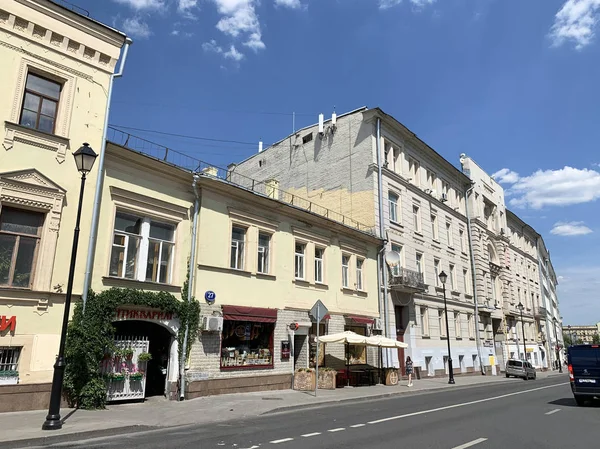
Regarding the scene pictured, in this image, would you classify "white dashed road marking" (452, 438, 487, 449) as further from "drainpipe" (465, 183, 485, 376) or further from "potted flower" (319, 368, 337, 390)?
"drainpipe" (465, 183, 485, 376)

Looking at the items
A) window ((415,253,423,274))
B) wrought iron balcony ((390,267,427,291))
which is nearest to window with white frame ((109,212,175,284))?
wrought iron balcony ((390,267,427,291))

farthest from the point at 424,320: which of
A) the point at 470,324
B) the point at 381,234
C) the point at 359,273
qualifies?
the point at 470,324

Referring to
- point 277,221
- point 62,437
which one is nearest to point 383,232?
point 277,221

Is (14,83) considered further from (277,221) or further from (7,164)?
(277,221)

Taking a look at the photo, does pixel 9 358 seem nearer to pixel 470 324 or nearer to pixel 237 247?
pixel 237 247

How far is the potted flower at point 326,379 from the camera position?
19266 millimetres

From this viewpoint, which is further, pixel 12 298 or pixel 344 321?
pixel 344 321

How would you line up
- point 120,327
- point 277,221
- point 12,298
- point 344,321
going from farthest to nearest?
point 344,321 < point 277,221 < point 120,327 < point 12,298

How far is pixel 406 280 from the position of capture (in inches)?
1045

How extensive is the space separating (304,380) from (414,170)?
19.0m

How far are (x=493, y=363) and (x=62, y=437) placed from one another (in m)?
36.0

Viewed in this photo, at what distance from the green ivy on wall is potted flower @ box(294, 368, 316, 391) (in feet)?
25.0

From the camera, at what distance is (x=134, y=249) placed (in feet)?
49.0

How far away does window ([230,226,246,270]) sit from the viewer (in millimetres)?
18016
